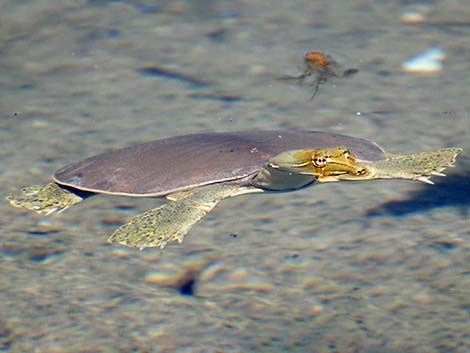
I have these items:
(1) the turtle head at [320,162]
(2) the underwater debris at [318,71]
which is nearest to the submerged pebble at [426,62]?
(2) the underwater debris at [318,71]

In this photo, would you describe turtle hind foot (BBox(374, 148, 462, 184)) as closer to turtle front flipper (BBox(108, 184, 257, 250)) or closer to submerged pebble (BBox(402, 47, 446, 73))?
turtle front flipper (BBox(108, 184, 257, 250))

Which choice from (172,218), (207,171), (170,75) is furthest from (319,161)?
(170,75)

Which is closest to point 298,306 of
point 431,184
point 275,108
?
point 431,184

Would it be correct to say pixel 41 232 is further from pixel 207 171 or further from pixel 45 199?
pixel 207 171

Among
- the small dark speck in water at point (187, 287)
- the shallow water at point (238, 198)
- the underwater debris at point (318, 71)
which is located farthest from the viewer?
the underwater debris at point (318, 71)

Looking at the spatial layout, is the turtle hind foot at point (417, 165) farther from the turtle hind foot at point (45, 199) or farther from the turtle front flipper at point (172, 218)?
the turtle hind foot at point (45, 199)

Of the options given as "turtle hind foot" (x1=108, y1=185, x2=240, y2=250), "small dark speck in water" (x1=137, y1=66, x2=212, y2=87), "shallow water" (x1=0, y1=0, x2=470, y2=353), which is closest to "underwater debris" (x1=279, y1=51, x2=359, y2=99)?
"shallow water" (x1=0, y1=0, x2=470, y2=353)

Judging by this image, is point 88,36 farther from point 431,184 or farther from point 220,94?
point 431,184

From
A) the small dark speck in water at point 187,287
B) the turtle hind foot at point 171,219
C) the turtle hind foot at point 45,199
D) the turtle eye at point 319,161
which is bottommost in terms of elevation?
the small dark speck in water at point 187,287
